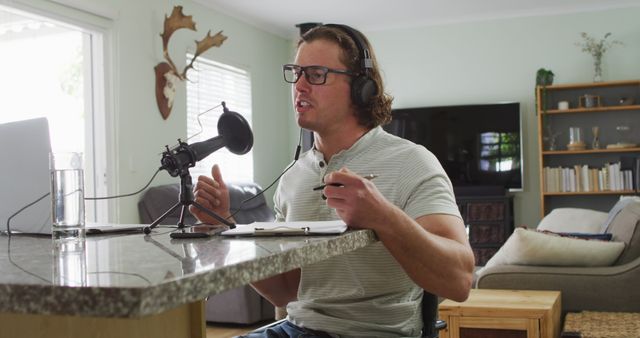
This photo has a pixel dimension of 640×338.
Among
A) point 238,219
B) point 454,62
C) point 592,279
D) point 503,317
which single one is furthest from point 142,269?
point 454,62

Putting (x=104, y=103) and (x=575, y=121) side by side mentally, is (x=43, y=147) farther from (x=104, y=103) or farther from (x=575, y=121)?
(x=575, y=121)

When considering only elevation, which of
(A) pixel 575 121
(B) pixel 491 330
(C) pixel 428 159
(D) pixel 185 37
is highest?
(D) pixel 185 37

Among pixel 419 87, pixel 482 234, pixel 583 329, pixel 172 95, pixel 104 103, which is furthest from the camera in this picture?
pixel 419 87

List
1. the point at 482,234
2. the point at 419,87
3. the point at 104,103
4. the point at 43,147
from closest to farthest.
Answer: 1. the point at 43,147
2. the point at 104,103
3. the point at 482,234
4. the point at 419,87

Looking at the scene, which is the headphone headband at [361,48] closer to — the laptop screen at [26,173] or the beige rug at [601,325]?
the laptop screen at [26,173]

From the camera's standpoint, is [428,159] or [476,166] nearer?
[428,159]

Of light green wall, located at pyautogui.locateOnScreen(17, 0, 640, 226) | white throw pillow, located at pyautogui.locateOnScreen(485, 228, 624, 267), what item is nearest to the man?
white throw pillow, located at pyautogui.locateOnScreen(485, 228, 624, 267)

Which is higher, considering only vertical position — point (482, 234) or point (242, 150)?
point (242, 150)

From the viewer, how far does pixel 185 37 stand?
19.0 feet

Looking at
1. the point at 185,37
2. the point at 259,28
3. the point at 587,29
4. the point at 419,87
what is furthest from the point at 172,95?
the point at 587,29

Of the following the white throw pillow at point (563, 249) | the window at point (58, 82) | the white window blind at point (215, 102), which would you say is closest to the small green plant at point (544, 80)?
the white window blind at point (215, 102)

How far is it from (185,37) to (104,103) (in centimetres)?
116

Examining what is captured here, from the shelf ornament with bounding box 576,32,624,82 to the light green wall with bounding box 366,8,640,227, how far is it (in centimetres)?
Result: 5

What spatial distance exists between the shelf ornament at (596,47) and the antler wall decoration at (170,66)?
3.46 meters
